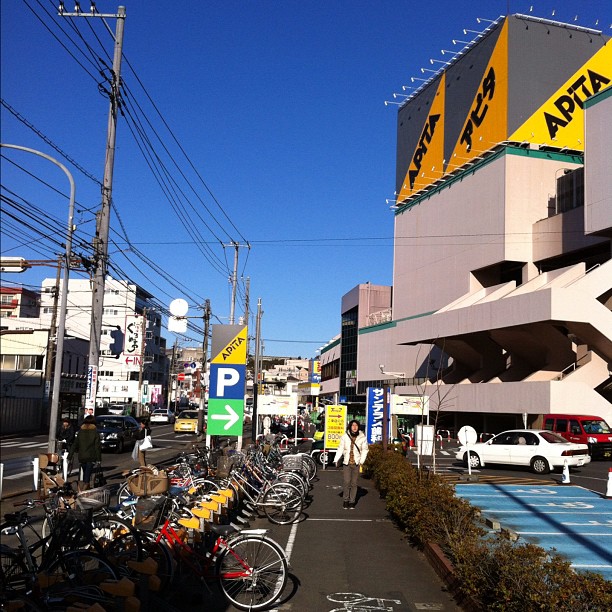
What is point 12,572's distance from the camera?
6.43 meters

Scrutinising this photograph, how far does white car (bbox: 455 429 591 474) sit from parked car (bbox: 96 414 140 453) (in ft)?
46.3

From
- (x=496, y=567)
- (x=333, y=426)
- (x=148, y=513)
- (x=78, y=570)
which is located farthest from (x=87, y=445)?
(x=333, y=426)

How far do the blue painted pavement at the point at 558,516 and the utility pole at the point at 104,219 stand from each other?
10.6m

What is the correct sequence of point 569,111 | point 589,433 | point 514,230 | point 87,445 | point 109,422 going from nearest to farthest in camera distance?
point 87,445 → point 109,422 → point 589,433 → point 514,230 → point 569,111

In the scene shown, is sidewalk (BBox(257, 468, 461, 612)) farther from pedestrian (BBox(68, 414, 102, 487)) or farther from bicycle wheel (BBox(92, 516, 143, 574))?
pedestrian (BBox(68, 414, 102, 487))

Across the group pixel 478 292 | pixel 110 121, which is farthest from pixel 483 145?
pixel 110 121

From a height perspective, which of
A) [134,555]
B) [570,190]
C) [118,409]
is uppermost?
[570,190]

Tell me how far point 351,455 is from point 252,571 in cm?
732

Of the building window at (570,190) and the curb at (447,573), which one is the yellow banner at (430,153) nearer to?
the building window at (570,190)

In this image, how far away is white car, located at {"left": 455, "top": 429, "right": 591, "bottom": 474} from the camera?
74.9 ft

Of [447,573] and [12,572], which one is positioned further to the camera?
[447,573]

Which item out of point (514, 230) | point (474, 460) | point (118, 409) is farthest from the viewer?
point (118, 409)

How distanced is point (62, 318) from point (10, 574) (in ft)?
36.4

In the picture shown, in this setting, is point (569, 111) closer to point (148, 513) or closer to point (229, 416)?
point (229, 416)
